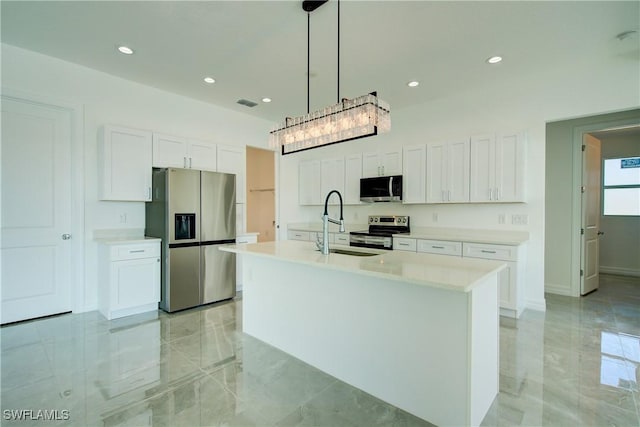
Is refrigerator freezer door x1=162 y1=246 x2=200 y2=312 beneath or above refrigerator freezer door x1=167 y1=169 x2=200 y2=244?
beneath

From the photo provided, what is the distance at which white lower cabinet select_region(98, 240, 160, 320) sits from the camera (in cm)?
341

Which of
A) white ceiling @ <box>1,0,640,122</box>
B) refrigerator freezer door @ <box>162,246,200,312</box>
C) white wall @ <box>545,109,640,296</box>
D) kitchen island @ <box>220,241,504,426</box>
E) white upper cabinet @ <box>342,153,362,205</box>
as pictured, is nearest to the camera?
kitchen island @ <box>220,241,504,426</box>

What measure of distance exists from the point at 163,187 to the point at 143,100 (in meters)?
1.30

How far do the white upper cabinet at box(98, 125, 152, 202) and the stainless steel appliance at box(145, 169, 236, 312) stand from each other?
150 mm

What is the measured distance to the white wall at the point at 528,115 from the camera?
3363 mm

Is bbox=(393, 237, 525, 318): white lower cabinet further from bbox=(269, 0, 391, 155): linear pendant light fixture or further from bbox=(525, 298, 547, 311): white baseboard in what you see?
bbox=(269, 0, 391, 155): linear pendant light fixture

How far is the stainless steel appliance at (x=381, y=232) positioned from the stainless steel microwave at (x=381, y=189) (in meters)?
0.35

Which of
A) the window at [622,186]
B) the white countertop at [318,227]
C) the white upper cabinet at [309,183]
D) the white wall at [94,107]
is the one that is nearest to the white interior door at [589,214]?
the window at [622,186]

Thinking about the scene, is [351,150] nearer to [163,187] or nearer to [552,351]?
[163,187]

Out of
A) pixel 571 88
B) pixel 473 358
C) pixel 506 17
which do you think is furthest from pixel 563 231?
pixel 473 358

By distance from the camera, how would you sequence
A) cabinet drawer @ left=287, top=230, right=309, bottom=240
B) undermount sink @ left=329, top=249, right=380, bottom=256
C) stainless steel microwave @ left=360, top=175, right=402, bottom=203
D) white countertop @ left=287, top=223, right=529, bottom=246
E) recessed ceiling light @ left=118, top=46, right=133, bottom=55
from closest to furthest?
undermount sink @ left=329, top=249, right=380, bottom=256 < recessed ceiling light @ left=118, top=46, right=133, bottom=55 < white countertop @ left=287, top=223, right=529, bottom=246 < stainless steel microwave @ left=360, top=175, right=402, bottom=203 < cabinet drawer @ left=287, top=230, right=309, bottom=240

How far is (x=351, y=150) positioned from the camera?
18.4 ft

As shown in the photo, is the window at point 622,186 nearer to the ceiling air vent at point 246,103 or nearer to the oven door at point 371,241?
the oven door at point 371,241

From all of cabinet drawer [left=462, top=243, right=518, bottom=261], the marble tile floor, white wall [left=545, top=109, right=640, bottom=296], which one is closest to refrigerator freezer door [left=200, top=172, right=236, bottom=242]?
the marble tile floor
